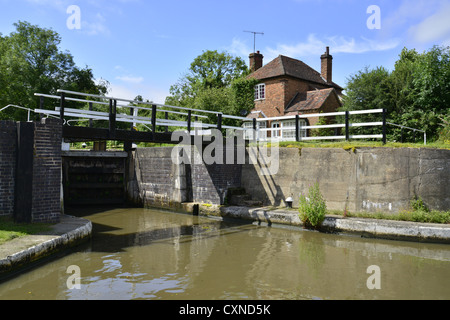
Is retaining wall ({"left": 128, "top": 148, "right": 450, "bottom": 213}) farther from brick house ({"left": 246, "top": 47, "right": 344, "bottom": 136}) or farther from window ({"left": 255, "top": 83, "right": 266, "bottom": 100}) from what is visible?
window ({"left": 255, "top": 83, "right": 266, "bottom": 100})

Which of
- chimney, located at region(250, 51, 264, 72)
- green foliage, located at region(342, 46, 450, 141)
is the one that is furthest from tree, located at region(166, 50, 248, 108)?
green foliage, located at region(342, 46, 450, 141)

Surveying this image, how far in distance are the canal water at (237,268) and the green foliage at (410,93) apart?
10.9 meters

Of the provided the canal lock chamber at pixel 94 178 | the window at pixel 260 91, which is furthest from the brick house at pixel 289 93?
the canal lock chamber at pixel 94 178

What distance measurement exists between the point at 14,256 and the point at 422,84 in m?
19.0

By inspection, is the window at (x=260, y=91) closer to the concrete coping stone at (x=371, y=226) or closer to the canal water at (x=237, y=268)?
the concrete coping stone at (x=371, y=226)

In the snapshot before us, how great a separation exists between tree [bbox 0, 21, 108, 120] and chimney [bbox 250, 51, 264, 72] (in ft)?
61.9

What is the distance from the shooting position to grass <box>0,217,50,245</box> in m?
6.68

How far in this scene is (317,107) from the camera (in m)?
23.9

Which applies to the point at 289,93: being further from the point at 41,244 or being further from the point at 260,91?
the point at 41,244

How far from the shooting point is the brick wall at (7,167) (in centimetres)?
766

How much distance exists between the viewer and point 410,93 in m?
18.2
